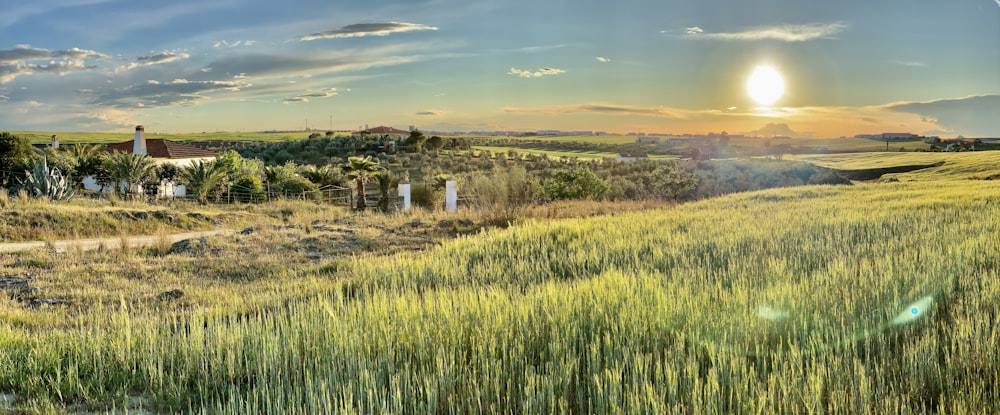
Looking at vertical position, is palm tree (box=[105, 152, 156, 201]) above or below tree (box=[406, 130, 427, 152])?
below

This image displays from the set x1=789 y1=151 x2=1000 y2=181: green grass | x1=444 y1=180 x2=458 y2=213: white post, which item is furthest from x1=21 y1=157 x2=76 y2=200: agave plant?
x1=789 y1=151 x2=1000 y2=181: green grass

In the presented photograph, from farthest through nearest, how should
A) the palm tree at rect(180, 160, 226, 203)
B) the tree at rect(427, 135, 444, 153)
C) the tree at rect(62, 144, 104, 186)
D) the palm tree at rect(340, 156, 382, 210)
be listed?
1. the tree at rect(427, 135, 444, 153)
2. the tree at rect(62, 144, 104, 186)
3. the palm tree at rect(340, 156, 382, 210)
4. the palm tree at rect(180, 160, 226, 203)

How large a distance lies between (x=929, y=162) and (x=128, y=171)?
134 ft

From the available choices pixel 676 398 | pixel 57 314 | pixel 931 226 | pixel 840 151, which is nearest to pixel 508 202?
pixel 931 226

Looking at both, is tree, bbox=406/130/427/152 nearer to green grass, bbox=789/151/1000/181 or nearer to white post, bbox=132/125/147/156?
white post, bbox=132/125/147/156

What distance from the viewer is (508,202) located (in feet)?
65.7

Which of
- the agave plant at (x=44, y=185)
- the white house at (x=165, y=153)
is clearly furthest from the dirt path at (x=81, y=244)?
the white house at (x=165, y=153)

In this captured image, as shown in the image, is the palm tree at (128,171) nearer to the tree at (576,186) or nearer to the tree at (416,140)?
the tree at (576,186)

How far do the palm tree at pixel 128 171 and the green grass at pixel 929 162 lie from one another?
32.7 metres

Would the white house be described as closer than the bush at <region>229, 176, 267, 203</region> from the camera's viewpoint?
No

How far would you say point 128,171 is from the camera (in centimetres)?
2652

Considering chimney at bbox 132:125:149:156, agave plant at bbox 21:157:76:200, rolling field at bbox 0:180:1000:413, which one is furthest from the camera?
chimney at bbox 132:125:149:156

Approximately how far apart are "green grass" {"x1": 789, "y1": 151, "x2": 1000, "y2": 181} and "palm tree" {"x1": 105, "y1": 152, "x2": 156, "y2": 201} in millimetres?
32741

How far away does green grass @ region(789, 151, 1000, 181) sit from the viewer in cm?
2944
